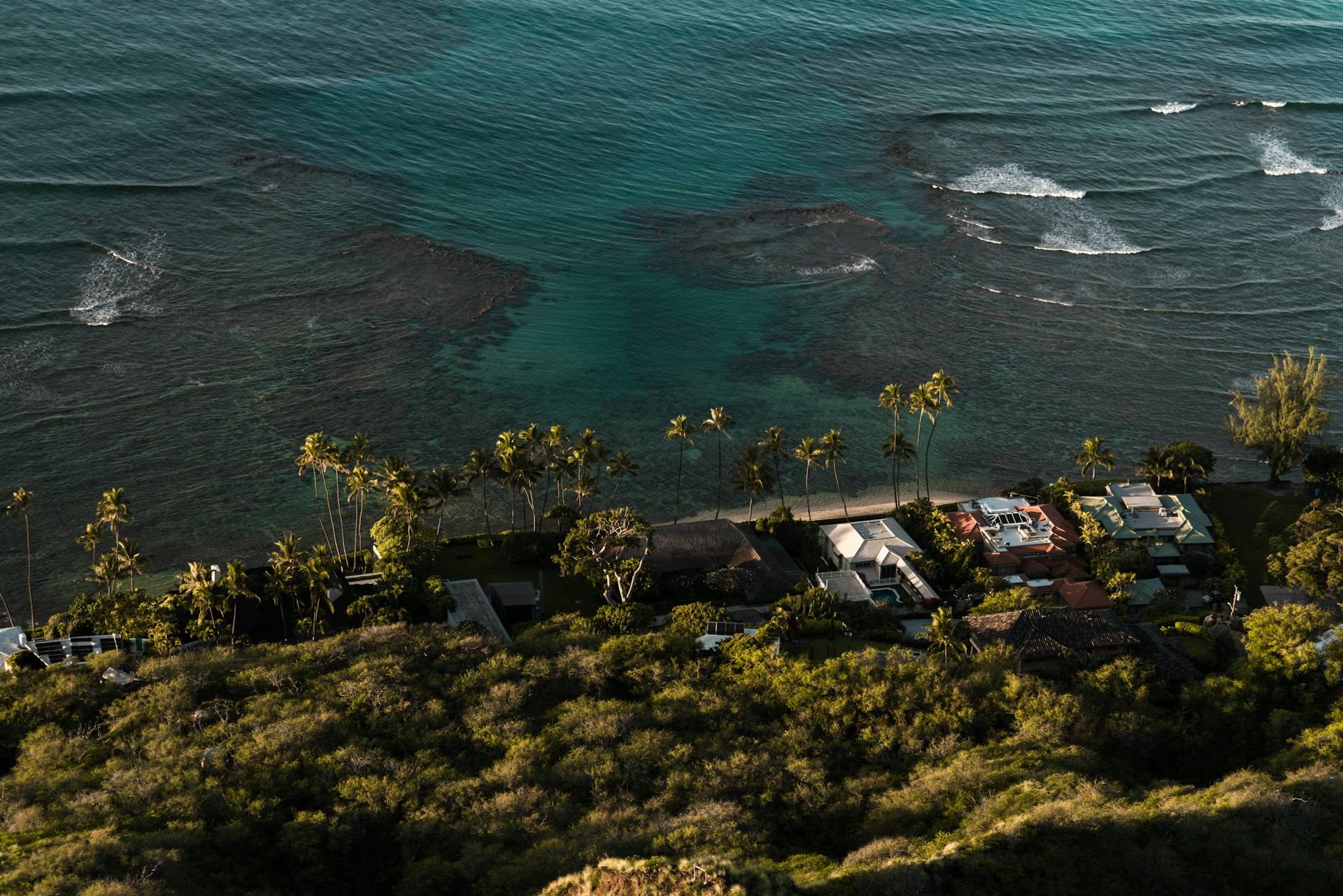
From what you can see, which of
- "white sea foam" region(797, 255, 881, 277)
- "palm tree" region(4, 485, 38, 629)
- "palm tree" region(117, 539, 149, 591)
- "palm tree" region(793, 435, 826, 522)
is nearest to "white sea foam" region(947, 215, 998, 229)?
"white sea foam" region(797, 255, 881, 277)

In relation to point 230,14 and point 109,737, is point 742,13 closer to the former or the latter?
point 230,14

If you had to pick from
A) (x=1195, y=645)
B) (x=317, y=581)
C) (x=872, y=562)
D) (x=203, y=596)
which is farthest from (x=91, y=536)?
(x=1195, y=645)

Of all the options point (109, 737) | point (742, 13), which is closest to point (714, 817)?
point (109, 737)

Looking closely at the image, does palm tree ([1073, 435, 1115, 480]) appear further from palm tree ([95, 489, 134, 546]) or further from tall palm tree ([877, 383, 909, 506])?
palm tree ([95, 489, 134, 546])

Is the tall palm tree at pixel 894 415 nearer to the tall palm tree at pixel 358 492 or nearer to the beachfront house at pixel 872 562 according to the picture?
the beachfront house at pixel 872 562

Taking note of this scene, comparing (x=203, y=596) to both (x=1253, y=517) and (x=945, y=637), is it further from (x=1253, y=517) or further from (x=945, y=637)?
(x=1253, y=517)

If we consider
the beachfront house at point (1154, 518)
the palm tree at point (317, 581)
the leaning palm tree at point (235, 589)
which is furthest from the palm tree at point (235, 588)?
the beachfront house at point (1154, 518)
